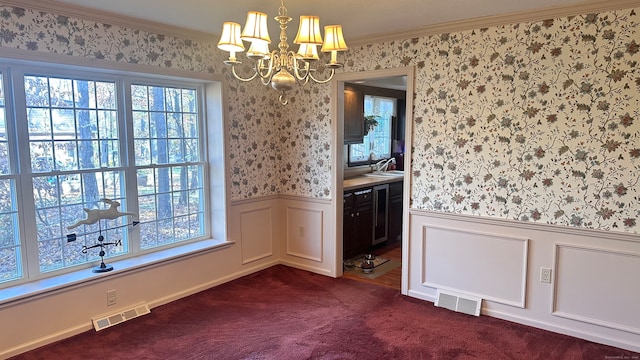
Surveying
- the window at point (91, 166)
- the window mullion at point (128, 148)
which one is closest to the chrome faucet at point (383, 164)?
the window at point (91, 166)

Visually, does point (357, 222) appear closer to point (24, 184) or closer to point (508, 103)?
point (508, 103)

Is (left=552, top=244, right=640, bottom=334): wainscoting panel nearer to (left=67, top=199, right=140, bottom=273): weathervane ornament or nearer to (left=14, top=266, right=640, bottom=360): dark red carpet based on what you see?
(left=14, top=266, right=640, bottom=360): dark red carpet

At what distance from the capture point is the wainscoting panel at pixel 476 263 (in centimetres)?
341

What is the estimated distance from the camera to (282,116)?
187 inches

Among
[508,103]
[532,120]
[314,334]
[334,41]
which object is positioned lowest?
[314,334]

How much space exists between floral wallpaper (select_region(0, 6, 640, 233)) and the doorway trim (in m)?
0.06

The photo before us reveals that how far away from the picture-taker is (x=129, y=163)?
363cm

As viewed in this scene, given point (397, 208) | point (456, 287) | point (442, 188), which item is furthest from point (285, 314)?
point (397, 208)

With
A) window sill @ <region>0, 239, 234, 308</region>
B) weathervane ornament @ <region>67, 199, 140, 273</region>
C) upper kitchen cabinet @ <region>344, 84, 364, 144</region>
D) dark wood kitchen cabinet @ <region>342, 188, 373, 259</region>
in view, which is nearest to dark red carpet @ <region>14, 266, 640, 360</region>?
window sill @ <region>0, 239, 234, 308</region>

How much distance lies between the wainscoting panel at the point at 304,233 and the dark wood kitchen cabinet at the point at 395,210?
149 cm

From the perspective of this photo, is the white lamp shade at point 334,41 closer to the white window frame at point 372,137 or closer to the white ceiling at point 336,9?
the white ceiling at point 336,9

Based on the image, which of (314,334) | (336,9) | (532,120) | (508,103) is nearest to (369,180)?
(508,103)

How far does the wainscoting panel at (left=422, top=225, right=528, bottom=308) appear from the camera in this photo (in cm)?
341

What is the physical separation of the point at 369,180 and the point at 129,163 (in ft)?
9.71
